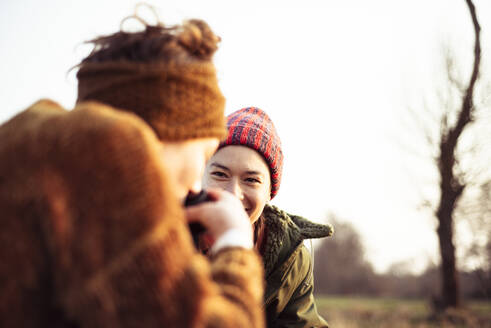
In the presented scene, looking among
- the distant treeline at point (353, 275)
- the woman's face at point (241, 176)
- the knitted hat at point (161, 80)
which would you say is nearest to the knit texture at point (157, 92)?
the knitted hat at point (161, 80)

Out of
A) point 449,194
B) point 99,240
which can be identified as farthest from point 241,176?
point 449,194

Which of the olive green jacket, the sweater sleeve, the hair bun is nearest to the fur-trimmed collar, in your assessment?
the olive green jacket

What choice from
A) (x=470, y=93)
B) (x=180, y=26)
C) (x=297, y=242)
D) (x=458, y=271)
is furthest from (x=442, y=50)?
(x=180, y=26)

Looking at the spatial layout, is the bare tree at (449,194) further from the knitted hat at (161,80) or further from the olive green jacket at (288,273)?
the knitted hat at (161,80)

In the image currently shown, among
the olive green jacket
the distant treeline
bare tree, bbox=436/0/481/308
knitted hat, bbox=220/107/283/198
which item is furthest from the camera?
the distant treeline

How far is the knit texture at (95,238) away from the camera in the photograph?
0.92m

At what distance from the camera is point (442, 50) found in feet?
39.6

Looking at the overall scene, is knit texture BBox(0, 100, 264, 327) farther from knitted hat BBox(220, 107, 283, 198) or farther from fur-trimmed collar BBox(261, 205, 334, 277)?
knitted hat BBox(220, 107, 283, 198)

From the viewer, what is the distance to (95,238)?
942 mm

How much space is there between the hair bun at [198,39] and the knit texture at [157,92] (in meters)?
0.10

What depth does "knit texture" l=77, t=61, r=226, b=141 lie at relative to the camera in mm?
1271

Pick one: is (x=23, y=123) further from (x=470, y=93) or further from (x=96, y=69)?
(x=470, y=93)

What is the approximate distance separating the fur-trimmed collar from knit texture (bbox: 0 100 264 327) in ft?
6.39

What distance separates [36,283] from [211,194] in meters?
0.71
